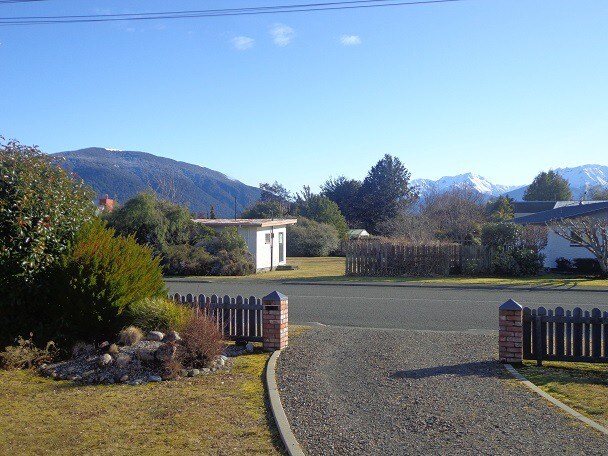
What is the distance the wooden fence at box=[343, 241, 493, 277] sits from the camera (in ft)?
93.2

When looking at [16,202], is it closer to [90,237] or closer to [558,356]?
[90,237]

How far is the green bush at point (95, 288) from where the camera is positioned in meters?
9.66

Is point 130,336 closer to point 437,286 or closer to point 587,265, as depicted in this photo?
point 437,286

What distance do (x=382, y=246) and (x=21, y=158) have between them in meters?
21.1

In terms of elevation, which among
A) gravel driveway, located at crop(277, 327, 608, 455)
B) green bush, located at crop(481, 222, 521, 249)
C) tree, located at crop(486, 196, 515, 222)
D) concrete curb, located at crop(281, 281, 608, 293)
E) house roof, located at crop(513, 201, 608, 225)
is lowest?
concrete curb, located at crop(281, 281, 608, 293)

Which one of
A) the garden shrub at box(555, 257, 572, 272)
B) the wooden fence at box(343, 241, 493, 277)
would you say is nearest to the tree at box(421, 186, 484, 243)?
the garden shrub at box(555, 257, 572, 272)

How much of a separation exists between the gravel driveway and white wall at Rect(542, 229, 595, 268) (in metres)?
22.4

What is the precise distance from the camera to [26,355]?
9.02 meters

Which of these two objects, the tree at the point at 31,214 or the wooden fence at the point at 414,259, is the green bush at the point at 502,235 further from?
the tree at the point at 31,214

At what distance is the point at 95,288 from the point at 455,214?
4706 cm

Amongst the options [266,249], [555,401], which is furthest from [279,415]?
[266,249]

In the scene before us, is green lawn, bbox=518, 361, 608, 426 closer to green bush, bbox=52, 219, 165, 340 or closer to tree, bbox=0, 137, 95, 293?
green bush, bbox=52, 219, 165, 340

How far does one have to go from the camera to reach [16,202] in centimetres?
924

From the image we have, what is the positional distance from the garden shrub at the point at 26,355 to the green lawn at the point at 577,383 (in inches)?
281
